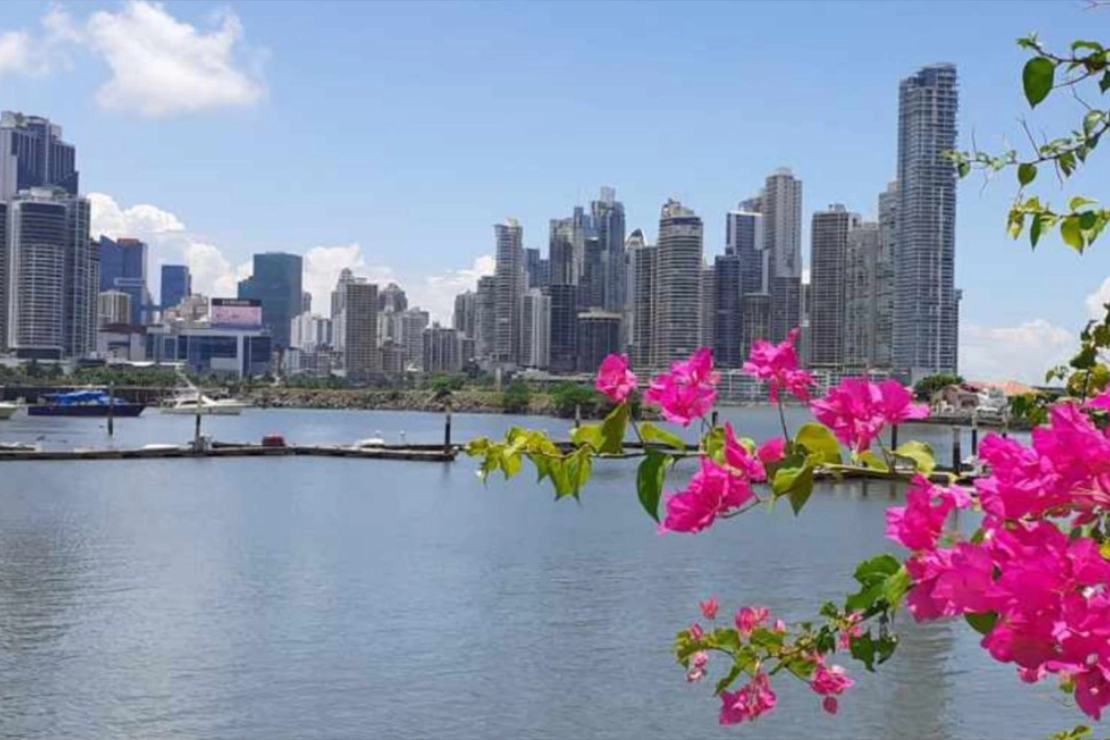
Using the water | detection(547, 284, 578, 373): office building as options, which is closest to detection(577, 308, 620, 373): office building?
detection(547, 284, 578, 373): office building

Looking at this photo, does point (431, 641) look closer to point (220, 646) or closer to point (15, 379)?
point (220, 646)

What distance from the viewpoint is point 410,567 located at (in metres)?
21.7

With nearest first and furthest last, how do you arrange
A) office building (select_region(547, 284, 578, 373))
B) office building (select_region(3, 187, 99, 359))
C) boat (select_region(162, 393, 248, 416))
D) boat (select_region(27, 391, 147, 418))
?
boat (select_region(27, 391, 147, 418)), boat (select_region(162, 393, 248, 416)), office building (select_region(3, 187, 99, 359)), office building (select_region(547, 284, 578, 373))

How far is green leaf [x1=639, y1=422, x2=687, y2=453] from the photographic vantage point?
5.35 ft

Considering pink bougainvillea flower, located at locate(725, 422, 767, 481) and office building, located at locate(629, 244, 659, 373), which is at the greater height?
office building, located at locate(629, 244, 659, 373)

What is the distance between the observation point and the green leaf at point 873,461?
1656 millimetres

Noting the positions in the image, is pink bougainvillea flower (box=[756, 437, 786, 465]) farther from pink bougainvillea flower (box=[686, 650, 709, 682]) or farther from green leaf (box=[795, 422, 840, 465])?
pink bougainvillea flower (box=[686, 650, 709, 682])

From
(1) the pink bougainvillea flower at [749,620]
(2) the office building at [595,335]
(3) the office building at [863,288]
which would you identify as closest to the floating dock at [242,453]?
(1) the pink bougainvillea flower at [749,620]

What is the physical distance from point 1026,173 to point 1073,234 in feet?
0.53

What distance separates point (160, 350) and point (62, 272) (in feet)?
82.1

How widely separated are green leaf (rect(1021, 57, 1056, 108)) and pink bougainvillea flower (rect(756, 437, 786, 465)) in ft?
1.81

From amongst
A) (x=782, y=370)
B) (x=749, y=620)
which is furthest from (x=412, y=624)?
(x=782, y=370)

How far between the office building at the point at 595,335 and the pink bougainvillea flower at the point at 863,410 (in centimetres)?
16616

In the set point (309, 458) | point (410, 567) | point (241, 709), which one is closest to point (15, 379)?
point (309, 458)
